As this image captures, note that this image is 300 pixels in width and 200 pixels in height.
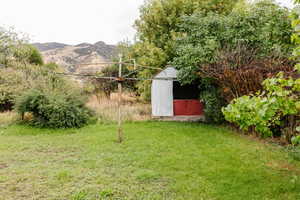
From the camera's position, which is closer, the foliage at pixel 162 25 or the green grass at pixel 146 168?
the green grass at pixel 146 168

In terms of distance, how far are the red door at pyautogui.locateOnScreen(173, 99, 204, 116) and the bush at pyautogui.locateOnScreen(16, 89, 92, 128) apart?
13.3 ft

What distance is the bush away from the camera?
7.20 m

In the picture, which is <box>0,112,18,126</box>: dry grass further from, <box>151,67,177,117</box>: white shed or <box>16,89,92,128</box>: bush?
<box>151,67,177,117</box>: white shed

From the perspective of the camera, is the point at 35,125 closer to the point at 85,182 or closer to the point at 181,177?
the point at 85,182

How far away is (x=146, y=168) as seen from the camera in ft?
12.2

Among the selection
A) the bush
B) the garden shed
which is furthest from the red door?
the bush

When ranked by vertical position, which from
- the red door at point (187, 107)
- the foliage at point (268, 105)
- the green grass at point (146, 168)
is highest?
Result: the foliage at point (268, 105)

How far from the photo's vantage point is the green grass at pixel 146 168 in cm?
284

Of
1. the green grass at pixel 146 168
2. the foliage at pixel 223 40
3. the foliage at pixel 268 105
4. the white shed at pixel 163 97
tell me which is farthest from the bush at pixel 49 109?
the foliage at pixel 268 105

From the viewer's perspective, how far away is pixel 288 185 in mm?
2988

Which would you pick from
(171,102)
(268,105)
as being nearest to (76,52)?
(171,102)

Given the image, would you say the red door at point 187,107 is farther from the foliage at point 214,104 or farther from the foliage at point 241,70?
the foliage at point 241,70

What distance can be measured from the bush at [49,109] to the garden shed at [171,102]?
3.24 meters

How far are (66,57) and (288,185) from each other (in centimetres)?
3192
